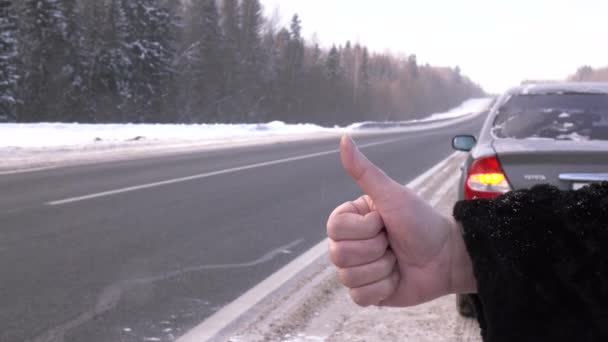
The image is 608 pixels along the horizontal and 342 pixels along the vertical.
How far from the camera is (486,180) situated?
353 cm

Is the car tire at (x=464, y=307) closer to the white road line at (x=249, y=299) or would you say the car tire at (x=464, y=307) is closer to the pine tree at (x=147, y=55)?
the white road line at (x=249, y=299)

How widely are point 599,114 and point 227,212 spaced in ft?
15.4

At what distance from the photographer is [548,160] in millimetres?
3311

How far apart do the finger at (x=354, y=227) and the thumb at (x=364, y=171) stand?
63 millimetres

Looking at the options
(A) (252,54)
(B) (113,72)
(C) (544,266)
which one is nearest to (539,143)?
(C) (544,266)

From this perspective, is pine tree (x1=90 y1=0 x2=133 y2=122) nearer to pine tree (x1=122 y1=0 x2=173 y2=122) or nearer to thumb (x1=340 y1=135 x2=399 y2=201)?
pine tree (x1=122 y1=0 x2=173 y2=122)

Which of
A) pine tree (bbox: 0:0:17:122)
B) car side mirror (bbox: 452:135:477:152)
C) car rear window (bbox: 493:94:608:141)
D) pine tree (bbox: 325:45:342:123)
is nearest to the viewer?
car rear window (bbox: 493:94:608:141)

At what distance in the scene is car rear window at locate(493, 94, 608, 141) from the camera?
13.0 feet

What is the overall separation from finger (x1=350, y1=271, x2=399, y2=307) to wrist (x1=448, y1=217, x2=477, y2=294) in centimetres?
22

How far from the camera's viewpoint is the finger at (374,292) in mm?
1548

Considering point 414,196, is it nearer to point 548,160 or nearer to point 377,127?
point 548,160

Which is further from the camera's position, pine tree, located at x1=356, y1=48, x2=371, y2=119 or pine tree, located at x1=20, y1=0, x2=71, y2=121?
pine tree, located at x1=356, y1=48, x2=371, y2=119

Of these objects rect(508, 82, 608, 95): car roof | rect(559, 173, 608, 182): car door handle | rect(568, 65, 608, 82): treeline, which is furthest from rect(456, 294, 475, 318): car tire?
rect(568, 65, 608, 82): treeline

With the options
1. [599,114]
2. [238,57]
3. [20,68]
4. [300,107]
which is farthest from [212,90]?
[599,114]
